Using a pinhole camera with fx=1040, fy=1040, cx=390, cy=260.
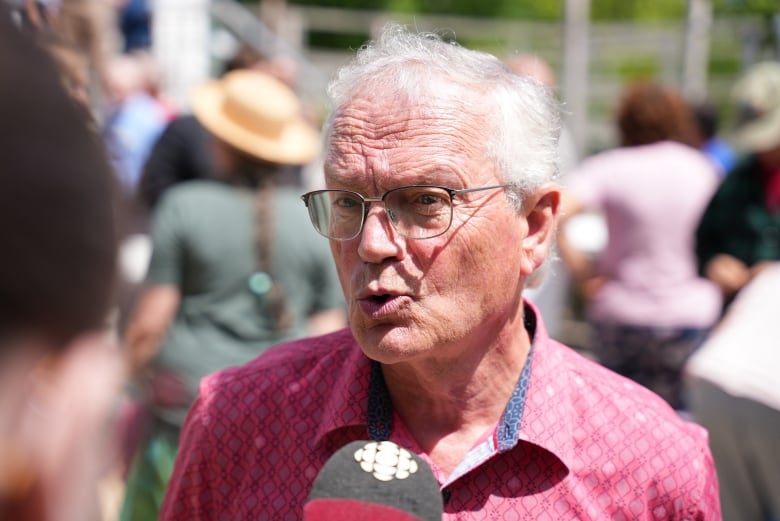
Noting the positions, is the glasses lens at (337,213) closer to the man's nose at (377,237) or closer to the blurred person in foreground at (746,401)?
the man's nose at (377,237)

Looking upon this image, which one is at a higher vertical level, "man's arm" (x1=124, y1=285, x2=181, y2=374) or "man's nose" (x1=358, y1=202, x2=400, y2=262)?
"man's nose" (x1=358, y1=202, x2=400, y2=262)

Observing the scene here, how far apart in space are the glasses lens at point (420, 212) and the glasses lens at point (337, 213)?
7cm

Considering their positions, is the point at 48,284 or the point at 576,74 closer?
the point at 48,284

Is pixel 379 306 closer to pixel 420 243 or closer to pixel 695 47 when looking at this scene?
pixel 420 243

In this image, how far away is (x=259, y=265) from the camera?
13.4 ft

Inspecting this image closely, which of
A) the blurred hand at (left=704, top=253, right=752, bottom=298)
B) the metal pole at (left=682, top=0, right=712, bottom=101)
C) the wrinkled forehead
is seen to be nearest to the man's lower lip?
→ the wrinkled forehead

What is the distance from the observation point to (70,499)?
2.94 feet

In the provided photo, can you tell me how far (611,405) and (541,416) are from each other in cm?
18

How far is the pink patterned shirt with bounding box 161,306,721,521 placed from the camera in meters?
2.07

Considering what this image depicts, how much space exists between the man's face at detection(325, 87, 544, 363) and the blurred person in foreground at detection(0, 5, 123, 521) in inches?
46.3

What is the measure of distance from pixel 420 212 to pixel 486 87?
0.99 feet

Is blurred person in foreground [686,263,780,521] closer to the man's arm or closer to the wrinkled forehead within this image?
the wrinkled forehead

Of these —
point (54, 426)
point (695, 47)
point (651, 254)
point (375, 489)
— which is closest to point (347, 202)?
point (375, 489)

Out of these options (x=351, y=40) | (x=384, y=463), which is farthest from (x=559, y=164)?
(x=351, y=40)
